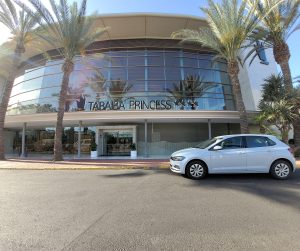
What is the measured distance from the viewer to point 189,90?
78.5 ft

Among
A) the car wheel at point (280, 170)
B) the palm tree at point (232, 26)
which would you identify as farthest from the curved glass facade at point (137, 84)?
the car wheel at point (280, 170)

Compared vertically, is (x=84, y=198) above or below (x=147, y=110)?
below

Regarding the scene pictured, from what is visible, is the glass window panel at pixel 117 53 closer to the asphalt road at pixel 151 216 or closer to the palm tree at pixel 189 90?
the palm tree at pixel 189 90

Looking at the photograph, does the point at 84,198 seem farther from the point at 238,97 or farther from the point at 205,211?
the point at 238,97

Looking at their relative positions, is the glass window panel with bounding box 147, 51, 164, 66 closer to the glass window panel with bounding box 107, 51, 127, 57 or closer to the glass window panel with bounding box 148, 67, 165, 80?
the glass window panel with bounding box 148, 67, 165, 80

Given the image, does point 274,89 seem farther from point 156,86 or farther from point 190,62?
point 156,86

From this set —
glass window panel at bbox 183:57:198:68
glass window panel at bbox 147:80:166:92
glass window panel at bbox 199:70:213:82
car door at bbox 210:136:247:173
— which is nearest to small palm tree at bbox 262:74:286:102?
glass window panel at bbox 199:70:213:82

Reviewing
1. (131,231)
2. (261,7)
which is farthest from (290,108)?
(131,231)

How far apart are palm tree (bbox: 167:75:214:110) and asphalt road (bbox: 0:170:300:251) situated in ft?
45.5

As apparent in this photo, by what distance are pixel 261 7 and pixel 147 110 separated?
1029 centimetres

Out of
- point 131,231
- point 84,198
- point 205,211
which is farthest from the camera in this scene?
point 84,198

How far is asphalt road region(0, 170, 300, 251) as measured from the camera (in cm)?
450

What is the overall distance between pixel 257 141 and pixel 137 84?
15059 mm

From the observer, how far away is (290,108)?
56.7ft
